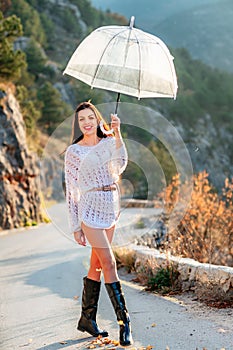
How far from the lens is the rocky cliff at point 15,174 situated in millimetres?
15195

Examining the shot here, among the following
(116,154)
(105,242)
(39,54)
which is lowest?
(105,242)

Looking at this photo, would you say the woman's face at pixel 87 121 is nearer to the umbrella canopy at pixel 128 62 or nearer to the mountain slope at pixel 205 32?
the umbrella canopy at pixel 128 62

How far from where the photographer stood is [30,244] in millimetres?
11305

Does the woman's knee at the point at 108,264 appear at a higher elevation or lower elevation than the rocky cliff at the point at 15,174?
lower

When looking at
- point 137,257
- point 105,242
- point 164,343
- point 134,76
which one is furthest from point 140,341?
point 137,257

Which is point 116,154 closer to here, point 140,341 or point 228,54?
point 140,341

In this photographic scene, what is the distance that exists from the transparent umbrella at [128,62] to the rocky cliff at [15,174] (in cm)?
999

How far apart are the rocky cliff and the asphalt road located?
21.8ft

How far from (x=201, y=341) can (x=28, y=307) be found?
6.72 feet

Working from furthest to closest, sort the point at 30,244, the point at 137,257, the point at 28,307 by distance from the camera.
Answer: the point at 30,244 → the point at 137,257 → the point at 28,307

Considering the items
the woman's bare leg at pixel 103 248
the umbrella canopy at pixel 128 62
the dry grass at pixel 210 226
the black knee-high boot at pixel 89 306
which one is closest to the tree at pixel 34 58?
the dry grass at pixel 210 226

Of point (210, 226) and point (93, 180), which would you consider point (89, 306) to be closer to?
point (93, 180)

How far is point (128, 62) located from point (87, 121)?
83 cm

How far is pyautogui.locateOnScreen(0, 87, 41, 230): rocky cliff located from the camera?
49.9 ft
